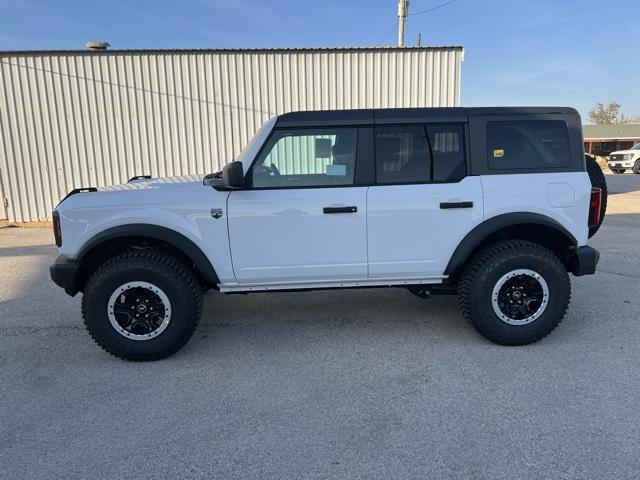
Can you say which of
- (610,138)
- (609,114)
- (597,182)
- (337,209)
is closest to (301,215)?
(337,209)

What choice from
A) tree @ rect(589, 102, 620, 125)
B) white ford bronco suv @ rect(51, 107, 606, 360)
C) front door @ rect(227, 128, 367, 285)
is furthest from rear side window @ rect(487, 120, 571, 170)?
tree @ rect(589, 102, 620, 125)

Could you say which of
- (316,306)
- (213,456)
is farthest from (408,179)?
(213,456)

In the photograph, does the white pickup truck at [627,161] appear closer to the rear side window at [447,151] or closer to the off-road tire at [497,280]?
the off-road tire at [497,280]

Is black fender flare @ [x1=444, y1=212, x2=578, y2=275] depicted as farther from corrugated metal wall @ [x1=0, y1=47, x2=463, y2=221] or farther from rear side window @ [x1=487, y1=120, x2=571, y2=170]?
corrugated metal wall @ [x1=0, y1=47, x2=463, y2=221]

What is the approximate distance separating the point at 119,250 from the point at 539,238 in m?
3.58

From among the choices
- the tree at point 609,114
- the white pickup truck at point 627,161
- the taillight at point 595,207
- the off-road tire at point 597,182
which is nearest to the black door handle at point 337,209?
the taillight at point 595,207

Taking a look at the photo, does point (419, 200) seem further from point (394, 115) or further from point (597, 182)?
point (597, 182)

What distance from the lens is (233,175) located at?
3428 millimetres

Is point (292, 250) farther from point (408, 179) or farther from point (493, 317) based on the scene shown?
point (493, 317)

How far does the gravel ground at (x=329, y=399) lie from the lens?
2430 millimetres

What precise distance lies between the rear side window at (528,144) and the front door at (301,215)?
3.77 feet

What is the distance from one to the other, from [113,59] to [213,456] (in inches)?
389

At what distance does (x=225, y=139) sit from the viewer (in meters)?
10.4

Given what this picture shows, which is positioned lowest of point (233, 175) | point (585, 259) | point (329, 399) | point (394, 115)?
point (329, 399)
